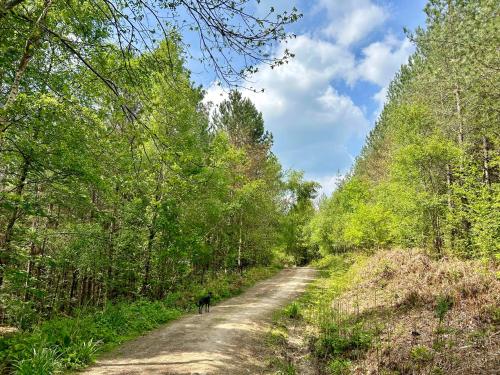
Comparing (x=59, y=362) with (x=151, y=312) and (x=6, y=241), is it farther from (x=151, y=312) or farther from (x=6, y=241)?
(x=151, y=312)

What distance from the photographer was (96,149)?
32.9 ft

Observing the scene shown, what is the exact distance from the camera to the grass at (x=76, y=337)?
6578mm

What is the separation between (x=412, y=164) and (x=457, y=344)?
1374cm

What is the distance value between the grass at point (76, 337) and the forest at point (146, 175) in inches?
1.8

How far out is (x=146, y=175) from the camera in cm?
1595

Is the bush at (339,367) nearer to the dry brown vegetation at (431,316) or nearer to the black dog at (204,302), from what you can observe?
the dry brown vegetation at (431,316)

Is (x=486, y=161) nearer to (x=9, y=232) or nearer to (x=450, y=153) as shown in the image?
(x=450, y=153)

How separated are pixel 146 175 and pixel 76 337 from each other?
8894 millimetres

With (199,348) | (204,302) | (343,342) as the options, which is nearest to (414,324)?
(343,342)

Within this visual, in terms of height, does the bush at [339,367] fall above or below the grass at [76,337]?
below

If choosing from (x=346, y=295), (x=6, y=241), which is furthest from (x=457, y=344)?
(x=6, y=241)

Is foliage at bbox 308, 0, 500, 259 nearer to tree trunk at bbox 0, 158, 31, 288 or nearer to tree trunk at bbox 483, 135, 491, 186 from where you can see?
tree trunk at bbox 483, 135, 491, 186

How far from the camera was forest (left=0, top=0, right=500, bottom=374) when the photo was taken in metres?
5.91

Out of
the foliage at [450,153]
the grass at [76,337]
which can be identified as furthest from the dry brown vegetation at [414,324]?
the grass at [76,337]
